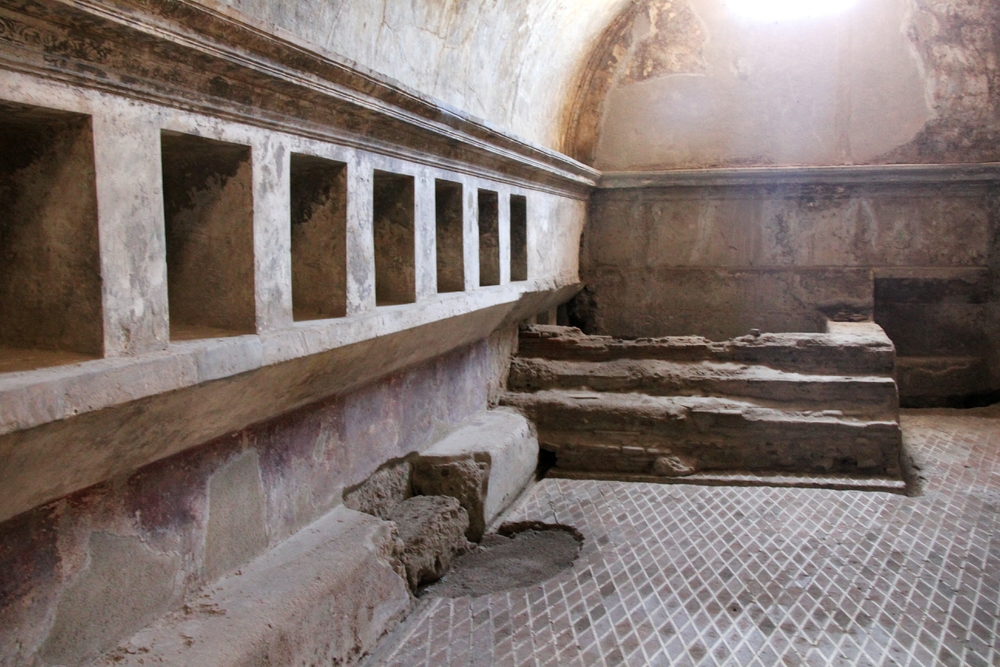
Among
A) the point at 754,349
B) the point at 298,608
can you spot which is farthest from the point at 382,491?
the point at 754,349

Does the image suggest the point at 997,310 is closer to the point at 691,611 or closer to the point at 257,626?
the point at 691,611

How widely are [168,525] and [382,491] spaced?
140 cm

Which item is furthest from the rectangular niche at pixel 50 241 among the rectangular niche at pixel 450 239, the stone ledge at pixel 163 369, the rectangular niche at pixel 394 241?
the rectangular niche at pixel 450 239

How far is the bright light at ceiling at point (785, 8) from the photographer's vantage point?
22.5 ft

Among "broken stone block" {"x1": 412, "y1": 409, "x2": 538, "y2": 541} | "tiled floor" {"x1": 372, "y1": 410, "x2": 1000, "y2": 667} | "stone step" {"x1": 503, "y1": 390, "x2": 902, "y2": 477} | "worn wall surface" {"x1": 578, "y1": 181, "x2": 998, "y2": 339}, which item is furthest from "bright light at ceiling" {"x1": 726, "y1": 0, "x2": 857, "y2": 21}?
"broken stone block" {"x1": 412, "y1": 409, "x2": 538, "y2": 541}

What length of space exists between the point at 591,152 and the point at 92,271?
6004mm

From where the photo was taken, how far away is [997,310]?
6.68 m

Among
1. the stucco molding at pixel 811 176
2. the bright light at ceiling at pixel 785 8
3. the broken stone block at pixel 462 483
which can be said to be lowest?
the broken stone block at pixel 462 483

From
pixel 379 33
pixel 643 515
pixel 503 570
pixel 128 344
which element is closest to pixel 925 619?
pixel 643 515

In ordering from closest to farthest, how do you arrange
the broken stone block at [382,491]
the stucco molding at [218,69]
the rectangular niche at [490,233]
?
the stucco molding at [218,69] → the broken stone block at [382,491] → the rectangular niche at [490,233]

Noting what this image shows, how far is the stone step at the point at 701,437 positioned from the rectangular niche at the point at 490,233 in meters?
1.01

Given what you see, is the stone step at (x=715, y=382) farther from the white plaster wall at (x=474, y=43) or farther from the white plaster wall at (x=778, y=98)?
the white plaster wall at (x=778, y=98)

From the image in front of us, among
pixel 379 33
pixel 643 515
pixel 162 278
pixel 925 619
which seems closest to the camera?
pixel 162 278

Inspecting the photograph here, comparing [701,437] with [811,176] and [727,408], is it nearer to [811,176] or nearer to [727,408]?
[727,408]
